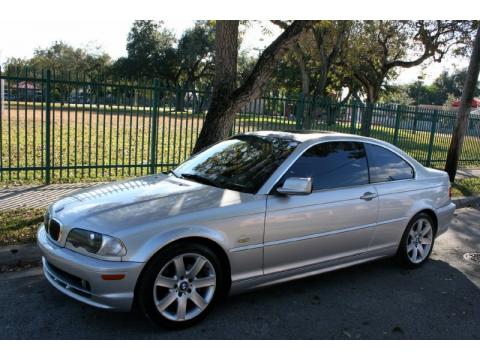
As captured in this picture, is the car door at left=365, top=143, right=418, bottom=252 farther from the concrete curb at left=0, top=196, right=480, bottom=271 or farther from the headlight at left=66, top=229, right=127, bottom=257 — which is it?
the concrete curb at left=0, top=196, right=480, bottom=271

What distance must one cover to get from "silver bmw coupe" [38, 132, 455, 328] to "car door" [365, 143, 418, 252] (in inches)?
0.6

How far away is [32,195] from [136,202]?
4.52m

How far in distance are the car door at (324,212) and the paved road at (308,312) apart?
0.40 metres

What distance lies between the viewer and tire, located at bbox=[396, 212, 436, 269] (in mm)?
5348

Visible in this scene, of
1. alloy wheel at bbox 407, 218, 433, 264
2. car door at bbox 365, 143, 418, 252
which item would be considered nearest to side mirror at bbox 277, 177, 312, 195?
car door at bbox 365, 143, 418, 252

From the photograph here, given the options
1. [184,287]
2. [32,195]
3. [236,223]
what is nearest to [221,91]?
[32,195]

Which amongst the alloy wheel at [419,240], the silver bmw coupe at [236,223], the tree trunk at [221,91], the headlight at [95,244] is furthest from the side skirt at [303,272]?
the tree trunk at [221,91]

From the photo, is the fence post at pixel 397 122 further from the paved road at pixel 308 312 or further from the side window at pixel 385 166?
the paved road at pixel 308 312

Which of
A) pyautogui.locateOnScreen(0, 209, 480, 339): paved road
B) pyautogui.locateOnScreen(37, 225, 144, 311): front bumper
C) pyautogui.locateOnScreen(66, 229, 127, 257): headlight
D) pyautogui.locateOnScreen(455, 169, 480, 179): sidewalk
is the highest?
pyautogui.locateOnScreen(66, 229, 127, 257): headlight

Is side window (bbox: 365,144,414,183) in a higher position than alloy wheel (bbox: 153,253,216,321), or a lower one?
higher

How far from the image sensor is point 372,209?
15.8 feet

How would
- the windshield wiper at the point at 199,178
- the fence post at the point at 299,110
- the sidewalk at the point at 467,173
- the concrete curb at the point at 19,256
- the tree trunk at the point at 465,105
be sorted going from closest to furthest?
the windshield wiper at the point at 199,178 < the concrete curb at the point at 19,256 < the fence post at the point at 299,110 < the tree trunk at the point at 465,105 < the sidewalk at the point at 467,173

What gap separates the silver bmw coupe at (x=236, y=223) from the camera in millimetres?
3484

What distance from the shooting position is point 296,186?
404 cm
